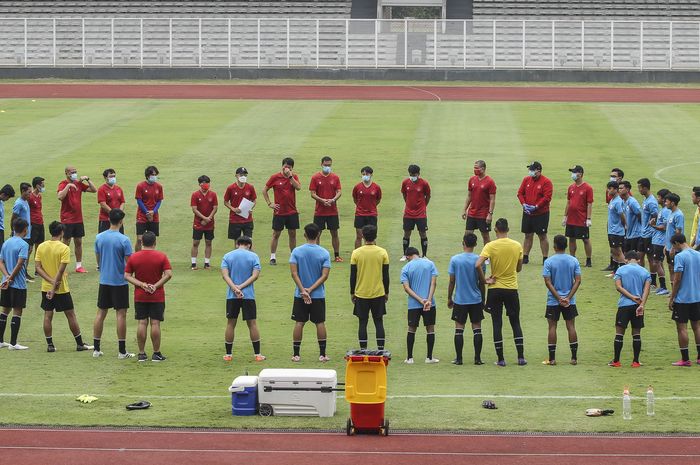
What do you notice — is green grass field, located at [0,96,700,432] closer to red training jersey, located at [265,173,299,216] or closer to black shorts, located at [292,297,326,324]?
black shorts, located at [292,297,326,324]

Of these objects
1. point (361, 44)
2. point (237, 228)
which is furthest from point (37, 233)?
point (361, 44)

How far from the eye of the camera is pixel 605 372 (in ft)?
59.3

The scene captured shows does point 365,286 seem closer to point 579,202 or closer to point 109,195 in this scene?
point 579,202

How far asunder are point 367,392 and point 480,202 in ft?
34.9

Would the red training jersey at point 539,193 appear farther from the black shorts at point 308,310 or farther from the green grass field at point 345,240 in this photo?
the black shorts at point 308,310

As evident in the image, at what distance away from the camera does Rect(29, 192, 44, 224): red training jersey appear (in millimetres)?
24312

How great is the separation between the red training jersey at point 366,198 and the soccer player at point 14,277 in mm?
8071

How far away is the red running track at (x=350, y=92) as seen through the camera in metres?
51.2

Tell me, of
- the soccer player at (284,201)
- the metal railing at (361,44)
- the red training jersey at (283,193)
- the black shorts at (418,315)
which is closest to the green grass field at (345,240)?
the black shorts at (418,315)

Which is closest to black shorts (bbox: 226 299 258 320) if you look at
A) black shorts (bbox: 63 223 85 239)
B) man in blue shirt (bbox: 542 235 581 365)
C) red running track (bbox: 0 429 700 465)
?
red running track (bbox: 0 429 700 465)

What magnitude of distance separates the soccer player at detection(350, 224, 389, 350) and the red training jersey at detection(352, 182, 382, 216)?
692cm

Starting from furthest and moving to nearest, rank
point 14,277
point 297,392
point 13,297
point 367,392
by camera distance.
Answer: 1. point 13,297
2. point 14,277
3. point 297,392
4. point 367,392

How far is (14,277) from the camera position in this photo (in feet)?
63.4

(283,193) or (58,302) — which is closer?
(58,302)
